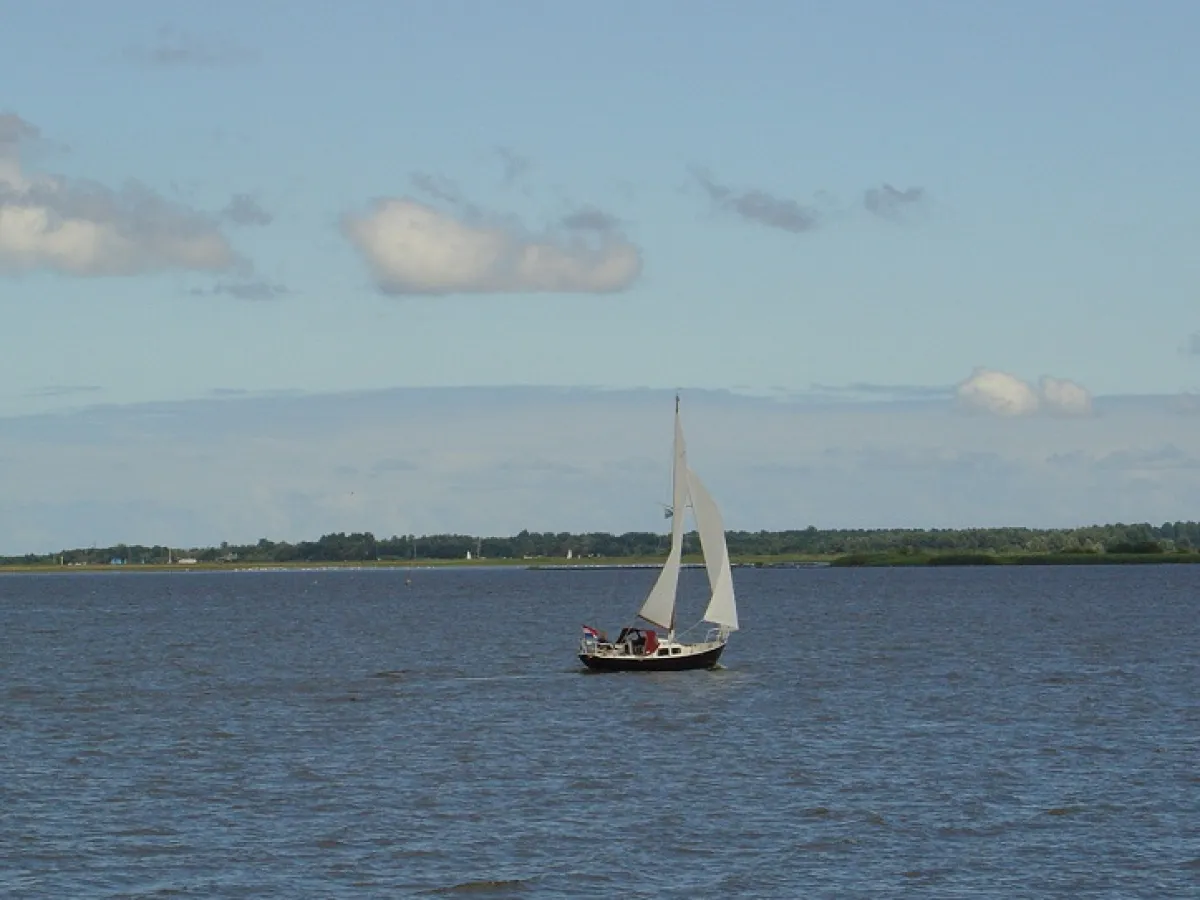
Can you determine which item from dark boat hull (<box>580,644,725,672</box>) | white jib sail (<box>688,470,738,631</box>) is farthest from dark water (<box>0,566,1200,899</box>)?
white jib sail (<box>688,470,738,631</box>)

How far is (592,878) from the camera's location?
41.9m

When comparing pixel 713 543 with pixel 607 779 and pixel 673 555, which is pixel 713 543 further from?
pixel 607 779

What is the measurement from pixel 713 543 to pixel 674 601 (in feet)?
12.4

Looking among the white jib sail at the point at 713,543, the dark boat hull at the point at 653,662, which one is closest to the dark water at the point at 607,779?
the dark boat hull at the point at 653,662

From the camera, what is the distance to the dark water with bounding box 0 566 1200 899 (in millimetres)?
42625

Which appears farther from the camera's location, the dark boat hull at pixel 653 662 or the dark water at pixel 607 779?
the dark boat hull at pixel 653 662

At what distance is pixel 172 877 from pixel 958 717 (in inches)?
1579

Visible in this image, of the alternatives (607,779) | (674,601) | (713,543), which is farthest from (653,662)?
(607,779)

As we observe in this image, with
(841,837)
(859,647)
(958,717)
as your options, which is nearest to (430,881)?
(841,837)

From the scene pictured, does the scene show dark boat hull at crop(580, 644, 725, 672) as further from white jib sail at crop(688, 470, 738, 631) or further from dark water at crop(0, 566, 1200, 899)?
white jib sail at crop(688, 470, 738, 631)

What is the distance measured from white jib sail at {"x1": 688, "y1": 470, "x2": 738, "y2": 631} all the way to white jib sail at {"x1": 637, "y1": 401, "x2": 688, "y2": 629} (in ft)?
1.96

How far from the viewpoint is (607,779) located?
57.0 m

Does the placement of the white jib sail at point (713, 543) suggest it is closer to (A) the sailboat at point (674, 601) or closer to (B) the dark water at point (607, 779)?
(A) the sailboat at point (674, 601)

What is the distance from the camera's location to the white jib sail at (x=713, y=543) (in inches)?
3784
